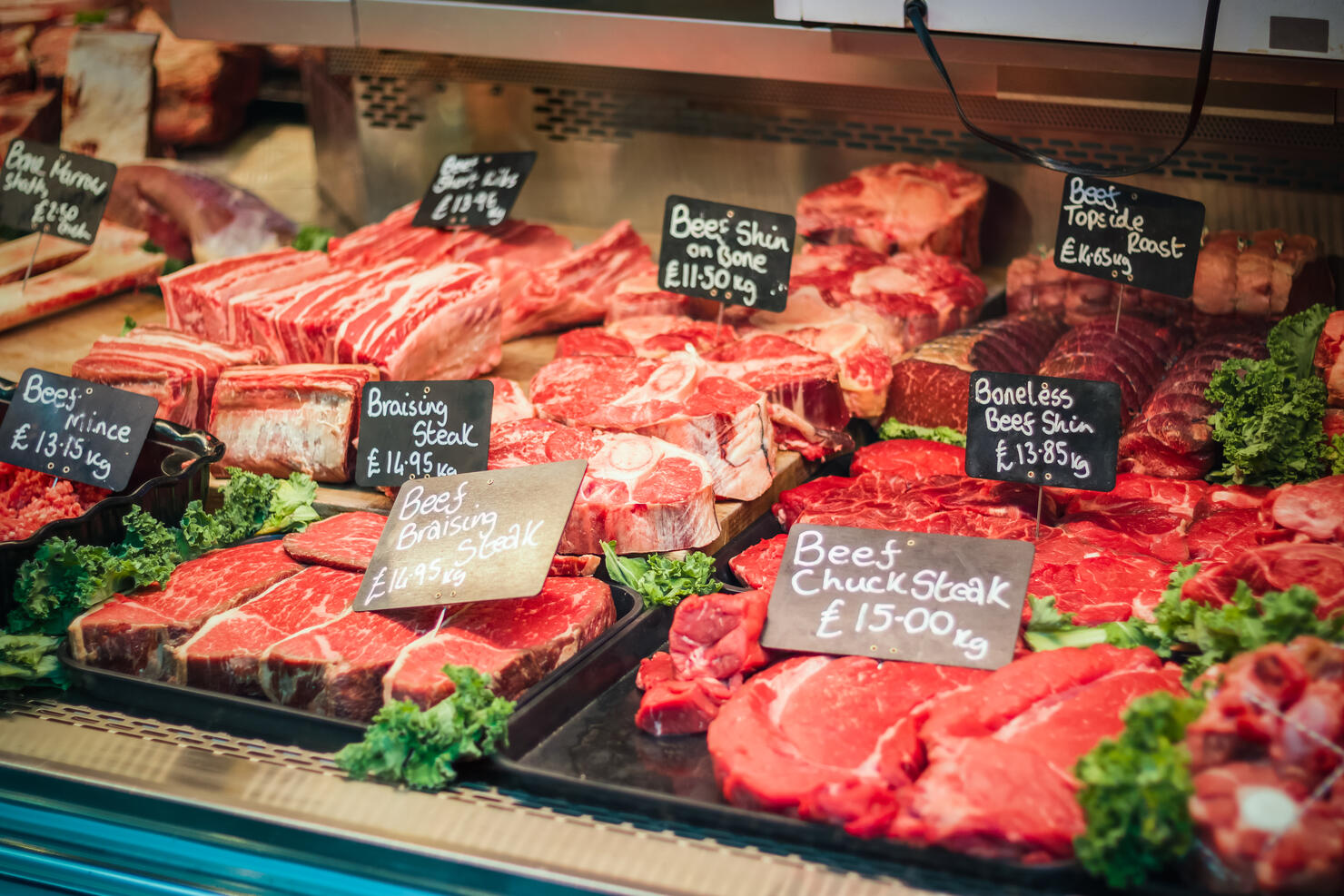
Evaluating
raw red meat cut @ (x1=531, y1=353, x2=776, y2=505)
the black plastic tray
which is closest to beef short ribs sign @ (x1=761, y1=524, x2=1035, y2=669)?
the black plastic tray

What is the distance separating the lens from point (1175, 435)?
10.5 feet

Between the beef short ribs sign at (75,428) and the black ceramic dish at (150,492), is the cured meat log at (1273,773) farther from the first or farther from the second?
the beef short ribs sign at (75,428)

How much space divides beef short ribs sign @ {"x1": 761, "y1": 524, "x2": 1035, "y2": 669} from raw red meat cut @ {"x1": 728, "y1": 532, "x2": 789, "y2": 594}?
322mm

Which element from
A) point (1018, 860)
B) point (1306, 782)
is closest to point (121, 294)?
point (1018, 860)

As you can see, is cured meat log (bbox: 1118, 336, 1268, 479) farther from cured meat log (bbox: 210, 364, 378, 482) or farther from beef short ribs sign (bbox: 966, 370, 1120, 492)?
cured meat log (bbox: 210, 364, 378, 482)

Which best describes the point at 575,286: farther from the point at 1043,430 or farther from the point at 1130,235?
the point at 1043,430

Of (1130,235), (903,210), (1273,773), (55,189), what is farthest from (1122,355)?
(55,189)

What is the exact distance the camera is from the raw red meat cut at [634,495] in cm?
292

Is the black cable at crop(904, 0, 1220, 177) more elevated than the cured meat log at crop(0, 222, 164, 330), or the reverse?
the black cable at crop(904, 0, 1220, 177)

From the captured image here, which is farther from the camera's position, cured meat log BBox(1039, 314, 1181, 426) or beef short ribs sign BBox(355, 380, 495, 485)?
cured meat log BBox(1039, 314, 1181, 426)

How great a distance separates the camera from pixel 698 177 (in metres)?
4.82

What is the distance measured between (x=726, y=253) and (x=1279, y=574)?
6.61 feet

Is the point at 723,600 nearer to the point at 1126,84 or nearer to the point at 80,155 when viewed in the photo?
the point at 1126,84

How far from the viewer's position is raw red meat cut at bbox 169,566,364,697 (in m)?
2.52
